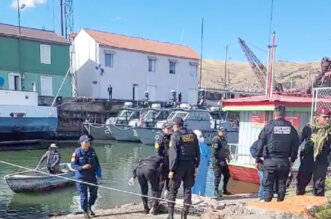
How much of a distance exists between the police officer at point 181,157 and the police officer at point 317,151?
76.8 inches

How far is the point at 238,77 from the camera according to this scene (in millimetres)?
95188

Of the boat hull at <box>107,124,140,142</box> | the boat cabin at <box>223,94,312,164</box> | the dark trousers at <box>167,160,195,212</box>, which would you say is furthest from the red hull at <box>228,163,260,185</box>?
the boat hull at <box>107,124,140,142</box>

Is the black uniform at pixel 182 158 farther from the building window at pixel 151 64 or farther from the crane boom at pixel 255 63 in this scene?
the crane boom at pixel 255 63

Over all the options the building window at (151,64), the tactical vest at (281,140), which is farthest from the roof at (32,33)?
the tactical vest at (281,140)

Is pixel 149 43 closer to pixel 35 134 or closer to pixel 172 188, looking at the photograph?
pixel 35 134

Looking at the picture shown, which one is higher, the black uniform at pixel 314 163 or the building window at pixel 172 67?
the building window at pixel 172 67

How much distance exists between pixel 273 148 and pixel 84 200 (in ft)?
12.7

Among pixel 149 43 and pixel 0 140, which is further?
pixel 149 43

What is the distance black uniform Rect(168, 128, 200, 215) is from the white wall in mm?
22488

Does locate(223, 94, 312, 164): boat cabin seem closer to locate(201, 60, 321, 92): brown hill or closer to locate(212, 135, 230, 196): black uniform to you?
locate(212, 135, 230, 196): black uniform

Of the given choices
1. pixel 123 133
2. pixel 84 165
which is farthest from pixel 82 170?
pixel 123 133

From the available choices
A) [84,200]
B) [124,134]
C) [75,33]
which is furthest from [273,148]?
[75,33]

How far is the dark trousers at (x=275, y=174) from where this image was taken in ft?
20.7

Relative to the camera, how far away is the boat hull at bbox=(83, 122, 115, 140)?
3070 centimetres
